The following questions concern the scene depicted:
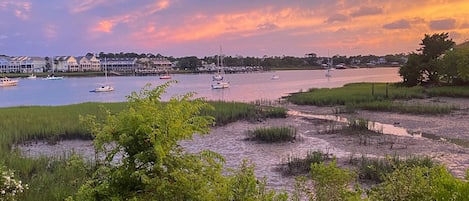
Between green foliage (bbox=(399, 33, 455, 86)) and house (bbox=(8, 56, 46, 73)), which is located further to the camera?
house (bbox=(8, 56, 46, 73))

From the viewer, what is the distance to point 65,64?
176250mm

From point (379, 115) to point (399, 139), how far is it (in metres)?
9.37

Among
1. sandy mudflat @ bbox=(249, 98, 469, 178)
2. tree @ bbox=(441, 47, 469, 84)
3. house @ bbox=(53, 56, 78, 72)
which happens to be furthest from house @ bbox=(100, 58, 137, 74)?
sandy mudflat @ bbox=(249, 98, 469, 178)

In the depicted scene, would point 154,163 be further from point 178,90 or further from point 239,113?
point 178,90

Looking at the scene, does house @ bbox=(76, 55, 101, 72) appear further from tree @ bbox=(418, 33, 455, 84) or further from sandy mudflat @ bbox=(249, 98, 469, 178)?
sandy mudflat @ bbox=(249, 98, 469, 178)

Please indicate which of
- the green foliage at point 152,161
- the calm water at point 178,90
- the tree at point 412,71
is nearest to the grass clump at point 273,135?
the calm water at point 178,90

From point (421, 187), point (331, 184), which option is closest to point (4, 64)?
point (331, 184)

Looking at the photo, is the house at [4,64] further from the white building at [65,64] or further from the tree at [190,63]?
the tree at [190,63]

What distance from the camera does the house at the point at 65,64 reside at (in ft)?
576

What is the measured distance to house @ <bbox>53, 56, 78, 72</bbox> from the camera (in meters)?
176

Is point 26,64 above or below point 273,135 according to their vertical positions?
above

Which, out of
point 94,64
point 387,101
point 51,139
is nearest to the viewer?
point 51,139

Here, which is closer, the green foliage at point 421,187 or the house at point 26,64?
the green foliage at point 421,187

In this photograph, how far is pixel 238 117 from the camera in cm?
2783
